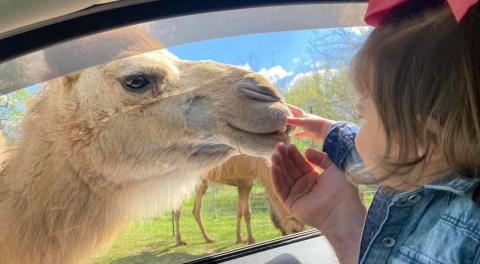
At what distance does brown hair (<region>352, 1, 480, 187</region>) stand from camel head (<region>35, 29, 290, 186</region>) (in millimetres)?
1085

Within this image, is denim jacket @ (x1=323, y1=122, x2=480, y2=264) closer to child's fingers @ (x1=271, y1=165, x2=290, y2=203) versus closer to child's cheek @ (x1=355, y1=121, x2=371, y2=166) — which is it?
child's cheek @ (x1=355, y1=121, x2=371, y2=166)

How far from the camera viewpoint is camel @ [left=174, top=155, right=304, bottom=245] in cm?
279

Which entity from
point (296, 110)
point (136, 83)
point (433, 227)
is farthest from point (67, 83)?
point (433, 227)

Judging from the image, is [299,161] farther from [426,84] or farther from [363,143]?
[426,84]

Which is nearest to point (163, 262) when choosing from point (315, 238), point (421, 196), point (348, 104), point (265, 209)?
point (315, 238)

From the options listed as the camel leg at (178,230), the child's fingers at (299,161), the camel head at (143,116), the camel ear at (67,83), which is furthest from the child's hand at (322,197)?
the camel leg at (178,230)

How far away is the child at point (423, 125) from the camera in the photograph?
102cm

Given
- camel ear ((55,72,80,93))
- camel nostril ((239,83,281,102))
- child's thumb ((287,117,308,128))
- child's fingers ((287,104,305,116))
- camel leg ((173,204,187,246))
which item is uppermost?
camel ear ((55,72,80,93))

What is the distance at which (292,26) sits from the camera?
70.9 inches

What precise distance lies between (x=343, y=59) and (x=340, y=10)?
0.31 metres

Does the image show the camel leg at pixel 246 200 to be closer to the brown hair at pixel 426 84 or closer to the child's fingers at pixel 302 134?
the child's fingers at pixel 302 134

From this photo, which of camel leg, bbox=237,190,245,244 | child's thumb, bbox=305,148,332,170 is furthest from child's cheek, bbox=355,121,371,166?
camel leg, bbox=237,190,245,244

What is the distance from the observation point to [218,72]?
7.77ft

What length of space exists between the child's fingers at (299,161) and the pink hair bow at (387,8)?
0.47 m
